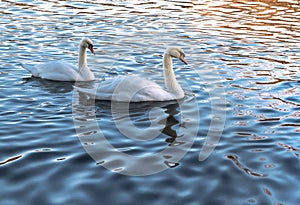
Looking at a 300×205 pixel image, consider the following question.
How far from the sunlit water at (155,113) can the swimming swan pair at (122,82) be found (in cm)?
24

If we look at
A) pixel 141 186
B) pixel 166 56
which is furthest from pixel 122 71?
pixel 141 186

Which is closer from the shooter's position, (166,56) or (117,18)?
(166,56)

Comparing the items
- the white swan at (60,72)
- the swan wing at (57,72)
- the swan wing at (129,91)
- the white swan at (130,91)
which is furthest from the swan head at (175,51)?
the swan wing at (57,72)

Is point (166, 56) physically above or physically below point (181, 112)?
above

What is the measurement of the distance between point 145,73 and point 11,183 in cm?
711

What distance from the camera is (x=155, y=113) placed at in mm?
10875

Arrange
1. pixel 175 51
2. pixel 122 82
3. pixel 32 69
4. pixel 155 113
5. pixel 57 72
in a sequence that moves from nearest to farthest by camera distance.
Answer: pixel 155 113 < pixel 122 82 < pixel 175 51 < pixel 57 72 < pixel 32 69

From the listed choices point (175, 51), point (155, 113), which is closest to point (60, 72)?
point (175, 51)

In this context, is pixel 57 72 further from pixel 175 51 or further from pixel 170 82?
pixel 175 51

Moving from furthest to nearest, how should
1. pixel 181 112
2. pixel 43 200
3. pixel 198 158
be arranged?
pixel 181 112
pixel 198 158
pixel 43 200

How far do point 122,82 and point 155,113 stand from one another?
1.02 meters

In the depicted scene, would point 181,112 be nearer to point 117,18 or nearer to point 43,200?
point 43,200

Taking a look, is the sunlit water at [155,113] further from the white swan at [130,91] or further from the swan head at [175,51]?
the swan head at [175,51]

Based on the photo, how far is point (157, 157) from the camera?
8570mm
